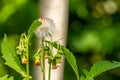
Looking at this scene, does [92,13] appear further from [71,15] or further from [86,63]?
[86,63]

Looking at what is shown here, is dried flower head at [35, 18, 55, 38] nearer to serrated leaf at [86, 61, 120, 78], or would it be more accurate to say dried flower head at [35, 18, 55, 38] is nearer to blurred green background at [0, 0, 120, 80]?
serrated leaf at [86, 61, 120, 78]

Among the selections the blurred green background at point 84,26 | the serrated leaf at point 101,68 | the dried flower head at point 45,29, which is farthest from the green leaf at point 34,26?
the blurred green background at point 84,26

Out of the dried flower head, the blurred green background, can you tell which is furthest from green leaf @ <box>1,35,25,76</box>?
the blurred green background

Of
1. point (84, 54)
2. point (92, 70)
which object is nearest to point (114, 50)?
point (84, 54)

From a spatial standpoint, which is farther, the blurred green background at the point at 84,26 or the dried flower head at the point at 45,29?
the blurred green background at the point at 84,26

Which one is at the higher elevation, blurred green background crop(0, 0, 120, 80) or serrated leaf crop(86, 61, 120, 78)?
blurred green background crop(0, 0, 120, 80)

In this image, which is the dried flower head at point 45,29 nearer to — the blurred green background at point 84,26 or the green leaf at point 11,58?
the green leaf at point 11,58
